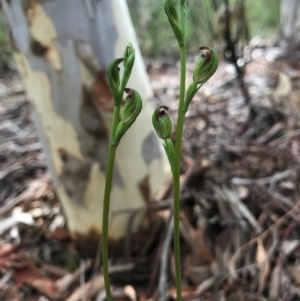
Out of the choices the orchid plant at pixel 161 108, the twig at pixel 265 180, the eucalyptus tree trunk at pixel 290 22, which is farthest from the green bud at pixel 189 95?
the eucalyptus tree trunk at pixel 290 22

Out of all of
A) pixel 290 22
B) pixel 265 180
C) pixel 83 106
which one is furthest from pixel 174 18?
pixel 290 22

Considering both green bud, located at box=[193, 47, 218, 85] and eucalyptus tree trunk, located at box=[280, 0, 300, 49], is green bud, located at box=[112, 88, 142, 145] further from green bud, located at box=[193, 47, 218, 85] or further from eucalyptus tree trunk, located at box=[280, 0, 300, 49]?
eucalyptus tree trunk, located at box=[280, 0, 300, 49]

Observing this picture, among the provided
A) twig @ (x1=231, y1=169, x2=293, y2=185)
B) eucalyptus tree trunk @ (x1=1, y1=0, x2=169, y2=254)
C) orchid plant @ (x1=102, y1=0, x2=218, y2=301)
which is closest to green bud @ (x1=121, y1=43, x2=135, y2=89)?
orchid plant @ (x1=102, y1=0, x2=218, y2=301)

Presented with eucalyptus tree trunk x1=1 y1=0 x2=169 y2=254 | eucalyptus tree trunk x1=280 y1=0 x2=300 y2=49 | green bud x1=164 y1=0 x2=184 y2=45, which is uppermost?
green bud x1=164 y1=0 x2=184 y2=45

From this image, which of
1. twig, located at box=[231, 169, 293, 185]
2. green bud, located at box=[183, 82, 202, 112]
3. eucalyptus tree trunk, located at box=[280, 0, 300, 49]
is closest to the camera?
green bud, located at box=[183, 82, 202, 112]

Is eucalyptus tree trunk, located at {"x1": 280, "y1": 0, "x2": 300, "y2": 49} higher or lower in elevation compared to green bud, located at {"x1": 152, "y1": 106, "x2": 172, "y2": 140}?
lower

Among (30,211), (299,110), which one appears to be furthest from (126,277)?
(299,110)

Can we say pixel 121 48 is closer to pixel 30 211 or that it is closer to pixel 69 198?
pixel 69 198

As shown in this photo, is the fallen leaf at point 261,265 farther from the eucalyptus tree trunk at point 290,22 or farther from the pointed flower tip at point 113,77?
the eucalyptus tree trunk at point 290,22
